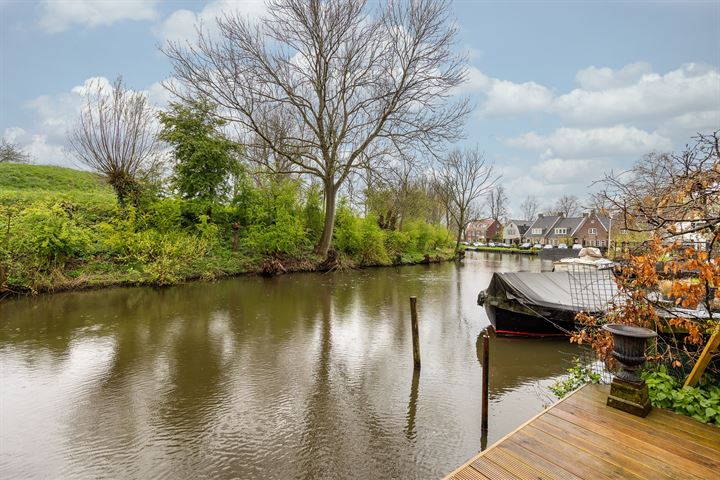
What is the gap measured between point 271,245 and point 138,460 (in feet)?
45.0

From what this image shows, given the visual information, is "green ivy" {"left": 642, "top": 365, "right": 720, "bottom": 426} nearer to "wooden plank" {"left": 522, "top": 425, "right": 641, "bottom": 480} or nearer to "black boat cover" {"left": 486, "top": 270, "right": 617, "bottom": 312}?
"wooden plank" {"left": 522, "top": 425, "right": 641, "bottom": 480}

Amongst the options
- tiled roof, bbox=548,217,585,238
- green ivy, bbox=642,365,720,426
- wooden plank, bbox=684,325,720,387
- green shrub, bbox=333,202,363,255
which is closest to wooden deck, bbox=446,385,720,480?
green ivy, bbox=642,365,720,426

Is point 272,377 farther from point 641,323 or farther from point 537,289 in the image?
point 537,289

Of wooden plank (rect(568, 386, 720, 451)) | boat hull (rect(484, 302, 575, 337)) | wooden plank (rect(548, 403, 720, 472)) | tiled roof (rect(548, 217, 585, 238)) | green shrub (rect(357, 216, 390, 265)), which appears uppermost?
tiled roof (rect(548, 217, 585, 238))

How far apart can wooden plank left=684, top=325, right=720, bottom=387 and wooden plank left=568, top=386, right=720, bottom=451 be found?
0.46 metres

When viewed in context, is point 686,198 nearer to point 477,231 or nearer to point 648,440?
point 648,440

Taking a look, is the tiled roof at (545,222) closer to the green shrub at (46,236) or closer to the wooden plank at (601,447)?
the green shrub at (46,236)

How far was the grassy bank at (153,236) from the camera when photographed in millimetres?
10234

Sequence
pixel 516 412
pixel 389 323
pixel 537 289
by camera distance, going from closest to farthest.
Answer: pixel 516 412, pixel 537 289, pixel 389 323

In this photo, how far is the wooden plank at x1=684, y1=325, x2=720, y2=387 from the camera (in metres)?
2.96

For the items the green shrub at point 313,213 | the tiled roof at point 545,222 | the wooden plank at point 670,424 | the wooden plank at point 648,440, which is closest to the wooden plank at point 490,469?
the wooden plank at point 648,440

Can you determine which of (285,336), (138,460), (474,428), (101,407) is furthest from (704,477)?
(285,336)

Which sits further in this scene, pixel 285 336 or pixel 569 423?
pixel 285 336

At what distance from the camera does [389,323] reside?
854 cm
